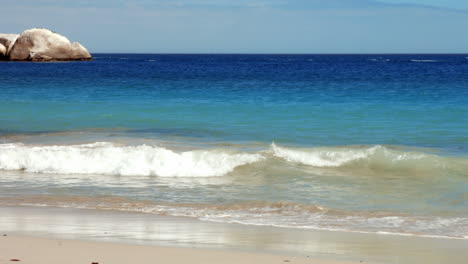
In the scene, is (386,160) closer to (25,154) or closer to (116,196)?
(116,196)

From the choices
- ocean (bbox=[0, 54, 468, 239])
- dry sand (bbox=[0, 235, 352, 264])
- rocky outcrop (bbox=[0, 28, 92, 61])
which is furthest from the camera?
rocky outcrop (bbox=[0, 28, 92, 61])

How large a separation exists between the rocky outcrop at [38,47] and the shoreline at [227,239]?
7111 cm

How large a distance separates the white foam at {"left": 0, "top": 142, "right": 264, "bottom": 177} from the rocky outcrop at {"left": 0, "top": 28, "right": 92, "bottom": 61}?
212 ft

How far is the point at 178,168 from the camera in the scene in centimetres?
1395

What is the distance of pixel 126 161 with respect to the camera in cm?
1432

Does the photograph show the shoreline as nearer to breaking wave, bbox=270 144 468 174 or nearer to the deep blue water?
breaking wave, bbox=270 144 468 174

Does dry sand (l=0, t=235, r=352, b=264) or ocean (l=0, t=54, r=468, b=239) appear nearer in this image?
dry sand (l=0, t=235, r=352, b=264)

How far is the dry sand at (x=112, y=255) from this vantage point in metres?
6.56

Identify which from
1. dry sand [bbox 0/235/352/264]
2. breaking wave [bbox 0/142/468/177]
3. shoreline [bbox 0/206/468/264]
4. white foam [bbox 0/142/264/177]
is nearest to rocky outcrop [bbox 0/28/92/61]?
white foam [bbox 0/142/264/177]

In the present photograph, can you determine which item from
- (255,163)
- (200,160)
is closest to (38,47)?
(200,160)

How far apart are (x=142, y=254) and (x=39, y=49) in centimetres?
7706

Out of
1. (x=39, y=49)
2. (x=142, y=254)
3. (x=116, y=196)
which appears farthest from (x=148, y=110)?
(x=39, y=49)

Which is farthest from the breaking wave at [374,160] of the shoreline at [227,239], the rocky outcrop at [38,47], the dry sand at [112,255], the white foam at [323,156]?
the rocky outcrop at [38,47]

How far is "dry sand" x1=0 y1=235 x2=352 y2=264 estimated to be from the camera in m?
6.56
